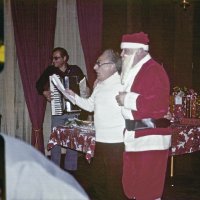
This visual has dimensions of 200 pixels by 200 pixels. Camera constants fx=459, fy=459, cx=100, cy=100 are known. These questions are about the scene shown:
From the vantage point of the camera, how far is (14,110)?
698 cm

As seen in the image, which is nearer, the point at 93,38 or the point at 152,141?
the point at 152,141

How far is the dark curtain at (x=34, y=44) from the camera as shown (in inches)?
264

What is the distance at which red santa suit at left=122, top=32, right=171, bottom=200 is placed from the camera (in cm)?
351

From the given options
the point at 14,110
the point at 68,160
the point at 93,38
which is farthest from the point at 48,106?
the point at 68,160

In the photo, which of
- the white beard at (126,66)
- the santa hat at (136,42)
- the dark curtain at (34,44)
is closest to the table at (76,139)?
the white beard at (126,66)

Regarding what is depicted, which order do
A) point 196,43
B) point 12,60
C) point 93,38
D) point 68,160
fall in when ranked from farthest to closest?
point 196,43, point 93,38, point 12,60, point 68,160

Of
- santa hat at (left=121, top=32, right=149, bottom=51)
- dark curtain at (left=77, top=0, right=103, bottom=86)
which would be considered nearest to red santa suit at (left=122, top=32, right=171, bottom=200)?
santa hat at (left=121, top=32, right=149, bottom=51)

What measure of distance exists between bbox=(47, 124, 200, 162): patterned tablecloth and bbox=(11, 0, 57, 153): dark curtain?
195cm

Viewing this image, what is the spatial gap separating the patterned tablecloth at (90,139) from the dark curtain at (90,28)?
252cm

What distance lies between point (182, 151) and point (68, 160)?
1528mm

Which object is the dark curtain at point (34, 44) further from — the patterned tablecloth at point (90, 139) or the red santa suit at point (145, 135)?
the red santa suit at point (145, 135)

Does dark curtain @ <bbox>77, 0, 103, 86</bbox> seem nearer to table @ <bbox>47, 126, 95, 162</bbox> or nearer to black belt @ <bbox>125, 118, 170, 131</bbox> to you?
table @ <bbox>47, 126, 95, 162</bbox>

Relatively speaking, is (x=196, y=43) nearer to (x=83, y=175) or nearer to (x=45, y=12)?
(x=45, y=12)

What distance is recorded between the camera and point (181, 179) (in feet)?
19.0
